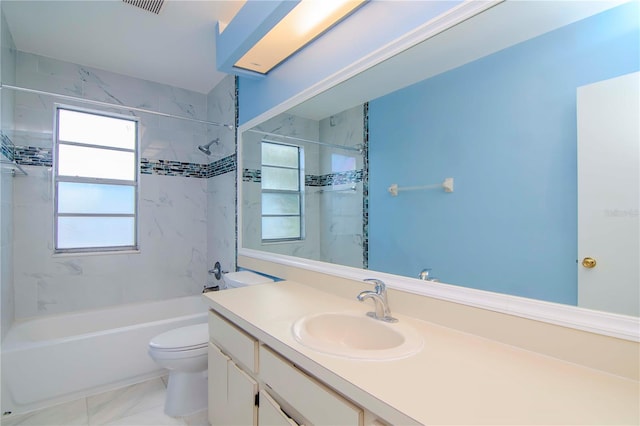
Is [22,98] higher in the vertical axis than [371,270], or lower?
higher

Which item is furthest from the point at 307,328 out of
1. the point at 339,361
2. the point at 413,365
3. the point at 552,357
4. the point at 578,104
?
the point at 578,104

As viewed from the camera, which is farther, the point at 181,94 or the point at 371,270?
the point at 181,94

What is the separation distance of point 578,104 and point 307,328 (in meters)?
1.14

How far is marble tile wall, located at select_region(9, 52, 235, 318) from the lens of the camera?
236 centimetres

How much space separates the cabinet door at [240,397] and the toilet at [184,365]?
591mm

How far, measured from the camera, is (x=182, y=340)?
5.94ft

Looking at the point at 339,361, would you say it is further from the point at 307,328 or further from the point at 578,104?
the point at 578,104

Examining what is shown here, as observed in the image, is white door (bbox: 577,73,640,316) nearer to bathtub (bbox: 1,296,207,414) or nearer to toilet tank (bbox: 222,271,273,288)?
toilet tank (bbox: 222,271,273,288)

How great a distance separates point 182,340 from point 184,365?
0.15 m

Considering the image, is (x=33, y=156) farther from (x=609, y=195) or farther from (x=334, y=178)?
(x=609, y=195)

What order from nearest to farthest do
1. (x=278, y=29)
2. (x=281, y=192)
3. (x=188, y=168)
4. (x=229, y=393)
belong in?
(x=229, y=393) → (x=278, y=29) → (x=281, y=192) → (x=188, y=168)

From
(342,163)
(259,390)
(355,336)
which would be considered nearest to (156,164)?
(342,163)

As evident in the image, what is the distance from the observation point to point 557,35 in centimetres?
86

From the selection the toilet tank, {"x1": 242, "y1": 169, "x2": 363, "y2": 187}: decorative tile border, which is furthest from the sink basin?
the toilet tank
